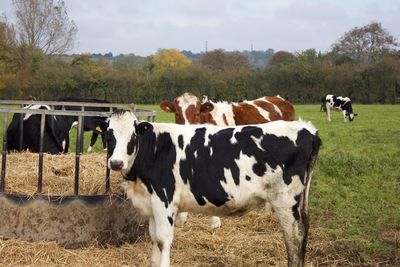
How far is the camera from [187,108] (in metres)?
7.87

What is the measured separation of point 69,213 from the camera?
578 centimetres

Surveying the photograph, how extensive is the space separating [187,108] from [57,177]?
7.91 ft

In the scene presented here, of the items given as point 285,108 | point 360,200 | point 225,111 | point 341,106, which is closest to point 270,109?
point 285,108

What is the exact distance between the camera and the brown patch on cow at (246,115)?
29.4 feet

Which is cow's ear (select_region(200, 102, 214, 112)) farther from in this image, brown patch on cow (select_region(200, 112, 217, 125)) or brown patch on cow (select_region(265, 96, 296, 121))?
brown patch on cow (select_region(265, 96, 296, 121))

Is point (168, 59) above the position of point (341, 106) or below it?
above

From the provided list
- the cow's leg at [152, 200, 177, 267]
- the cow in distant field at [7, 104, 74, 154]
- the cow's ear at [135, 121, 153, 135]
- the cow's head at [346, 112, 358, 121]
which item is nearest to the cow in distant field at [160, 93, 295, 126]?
the cow's ear at [135, 121, 153, 135]

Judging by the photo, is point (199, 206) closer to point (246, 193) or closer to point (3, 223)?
point (246, 193)

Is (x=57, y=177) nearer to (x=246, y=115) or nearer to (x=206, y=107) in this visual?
(x=206, y=107)

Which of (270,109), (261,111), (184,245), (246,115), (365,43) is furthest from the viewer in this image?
(365,43)

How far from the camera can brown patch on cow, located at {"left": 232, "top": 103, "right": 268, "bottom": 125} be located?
29.4ft

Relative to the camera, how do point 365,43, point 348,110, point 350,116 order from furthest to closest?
point 365,43
point 348,110
point 350,116

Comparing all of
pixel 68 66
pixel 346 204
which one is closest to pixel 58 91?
pixel 68 66

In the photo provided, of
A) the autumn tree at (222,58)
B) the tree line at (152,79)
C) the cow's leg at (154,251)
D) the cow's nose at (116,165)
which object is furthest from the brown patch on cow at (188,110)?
the autumn tree at (222,58)
